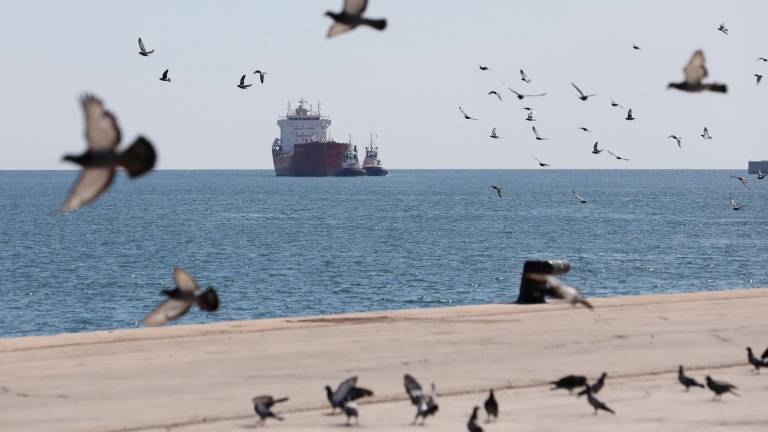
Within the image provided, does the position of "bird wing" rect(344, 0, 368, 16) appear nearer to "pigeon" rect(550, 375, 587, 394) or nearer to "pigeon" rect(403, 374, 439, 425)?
"pigeon" rect(403, 374, 439, 425)

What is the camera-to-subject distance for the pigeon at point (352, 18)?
930 centimetres

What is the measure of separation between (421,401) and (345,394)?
0.71m

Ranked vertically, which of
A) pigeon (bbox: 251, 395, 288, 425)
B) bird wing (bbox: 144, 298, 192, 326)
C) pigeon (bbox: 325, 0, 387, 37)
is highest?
pigeon (bbox: 325, 0, 387, 37)

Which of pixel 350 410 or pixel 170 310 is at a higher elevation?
pixel 170 310

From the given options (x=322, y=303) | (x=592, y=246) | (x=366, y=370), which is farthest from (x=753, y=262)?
(x=366, y=370)

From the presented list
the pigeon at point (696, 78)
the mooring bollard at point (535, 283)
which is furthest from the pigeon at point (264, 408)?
the mooring bollard at point (535, 283)

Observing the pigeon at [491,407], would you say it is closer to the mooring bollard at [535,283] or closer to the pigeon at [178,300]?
the pigeon at [178,300]

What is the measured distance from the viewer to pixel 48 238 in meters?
103

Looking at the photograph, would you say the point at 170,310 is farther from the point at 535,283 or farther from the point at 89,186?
the point at 535,283

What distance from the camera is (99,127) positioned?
6898 mm

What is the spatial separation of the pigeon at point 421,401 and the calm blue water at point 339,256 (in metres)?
35.4

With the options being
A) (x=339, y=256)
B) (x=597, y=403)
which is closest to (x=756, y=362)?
(x=597, y=403)

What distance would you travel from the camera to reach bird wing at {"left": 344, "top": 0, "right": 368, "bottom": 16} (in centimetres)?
Answer: 938

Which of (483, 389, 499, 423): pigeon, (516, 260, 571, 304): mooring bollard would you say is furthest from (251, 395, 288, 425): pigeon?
(516, 260, 571, 304): mooring bollard
